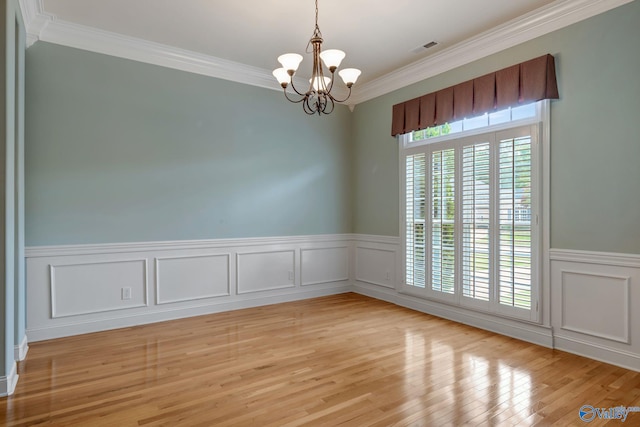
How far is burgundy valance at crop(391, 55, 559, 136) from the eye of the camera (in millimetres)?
3557

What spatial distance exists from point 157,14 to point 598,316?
15.8ft

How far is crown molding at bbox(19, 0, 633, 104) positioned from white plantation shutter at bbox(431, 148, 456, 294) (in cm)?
111

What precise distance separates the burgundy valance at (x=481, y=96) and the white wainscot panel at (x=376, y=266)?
1.71 metres

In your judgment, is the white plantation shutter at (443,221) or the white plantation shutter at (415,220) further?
the white plantation shutter at (415,220)

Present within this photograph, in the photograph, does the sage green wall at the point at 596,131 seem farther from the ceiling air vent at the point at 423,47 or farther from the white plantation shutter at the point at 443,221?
the white plantation shutter at the point at 443,221

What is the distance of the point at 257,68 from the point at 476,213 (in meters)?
3.27

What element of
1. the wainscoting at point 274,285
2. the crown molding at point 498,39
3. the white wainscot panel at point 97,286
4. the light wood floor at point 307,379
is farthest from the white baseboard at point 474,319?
the white wainscot panel at point 97,286

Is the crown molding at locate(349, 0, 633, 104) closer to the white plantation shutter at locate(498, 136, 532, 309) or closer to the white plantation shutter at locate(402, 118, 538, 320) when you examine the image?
the white plantation shutter at locate(402, 118, 538, 320)

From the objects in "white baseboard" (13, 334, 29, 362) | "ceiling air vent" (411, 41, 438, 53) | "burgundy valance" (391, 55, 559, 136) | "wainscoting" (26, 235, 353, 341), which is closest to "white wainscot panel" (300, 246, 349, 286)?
"wainscoting" (26, 235, 353, 341)

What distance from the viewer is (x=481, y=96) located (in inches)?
161

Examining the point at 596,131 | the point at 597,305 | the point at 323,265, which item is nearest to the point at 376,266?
the point at 323,265

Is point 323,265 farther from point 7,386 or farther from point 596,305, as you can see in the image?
point 7,386

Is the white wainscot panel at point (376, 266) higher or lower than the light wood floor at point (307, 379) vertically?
higher

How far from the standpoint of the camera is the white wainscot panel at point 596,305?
313cm
